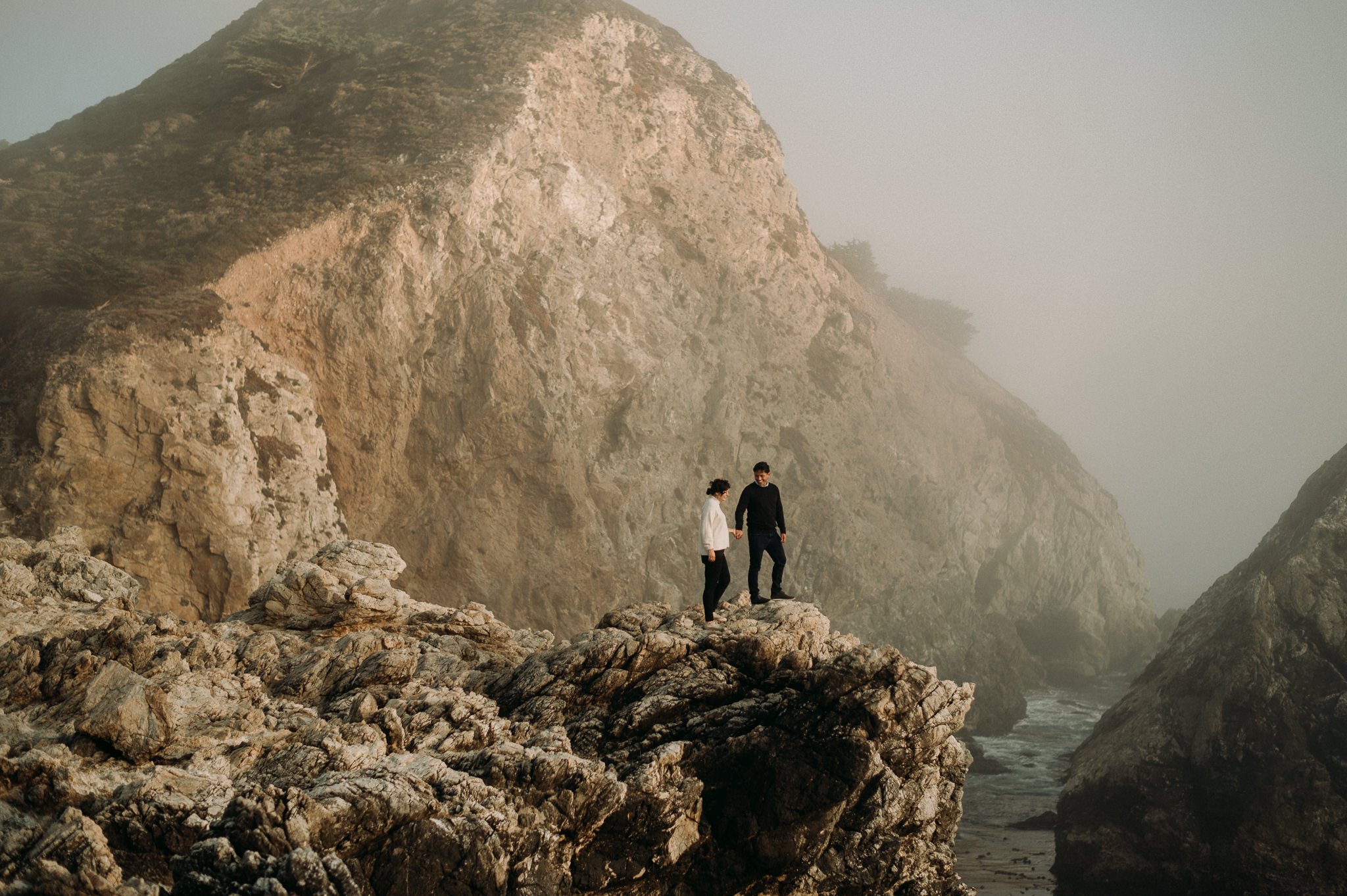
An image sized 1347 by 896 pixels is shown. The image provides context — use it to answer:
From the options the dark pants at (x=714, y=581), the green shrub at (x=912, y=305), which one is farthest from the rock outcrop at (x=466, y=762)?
the green shrub at (x=912, y=305)

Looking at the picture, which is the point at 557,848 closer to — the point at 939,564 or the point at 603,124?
the point at 603,124

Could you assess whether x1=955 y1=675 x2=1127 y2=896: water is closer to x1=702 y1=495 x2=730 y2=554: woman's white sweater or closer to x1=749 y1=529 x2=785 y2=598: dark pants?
x1=749 y1=529 x2=785 y2=598: dark pants

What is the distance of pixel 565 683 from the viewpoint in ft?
34.7

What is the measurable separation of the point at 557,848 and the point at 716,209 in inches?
1387

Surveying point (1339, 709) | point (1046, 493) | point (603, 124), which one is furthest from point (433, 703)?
point (1046, 493)

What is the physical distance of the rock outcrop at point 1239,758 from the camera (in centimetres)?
1989

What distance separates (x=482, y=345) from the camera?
101 feet

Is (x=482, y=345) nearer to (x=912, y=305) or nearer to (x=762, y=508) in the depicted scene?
(x=762, y=508)

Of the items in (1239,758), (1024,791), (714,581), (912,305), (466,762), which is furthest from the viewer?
(912,305)

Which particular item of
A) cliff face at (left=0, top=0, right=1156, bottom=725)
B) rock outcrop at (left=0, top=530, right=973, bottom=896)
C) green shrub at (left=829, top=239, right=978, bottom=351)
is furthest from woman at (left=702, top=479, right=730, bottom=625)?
green shrub at (left=829, top=239, right=978, bottom=351)

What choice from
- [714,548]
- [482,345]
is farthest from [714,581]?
[482,345]

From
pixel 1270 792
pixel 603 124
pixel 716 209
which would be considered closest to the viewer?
pixel 1270 792

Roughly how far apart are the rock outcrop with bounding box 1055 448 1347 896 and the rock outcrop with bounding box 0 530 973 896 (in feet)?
45.0

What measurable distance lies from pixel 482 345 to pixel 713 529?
19.7 metres
